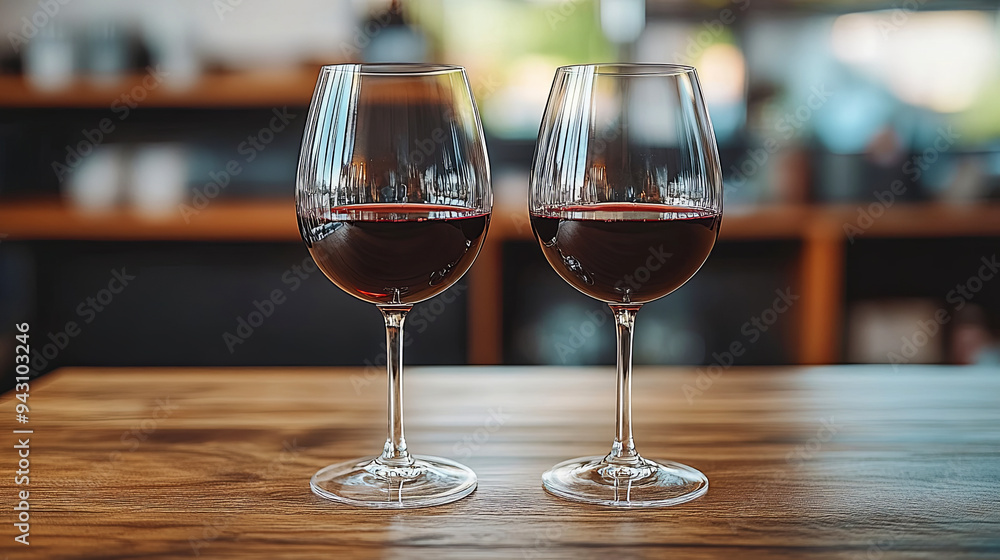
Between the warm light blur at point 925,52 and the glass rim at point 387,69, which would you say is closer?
the glass rim at point 387,69

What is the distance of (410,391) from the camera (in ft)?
3.11

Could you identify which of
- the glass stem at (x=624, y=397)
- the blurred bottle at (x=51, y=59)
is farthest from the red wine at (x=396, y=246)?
the blurred bottle at (x=51, y=59)

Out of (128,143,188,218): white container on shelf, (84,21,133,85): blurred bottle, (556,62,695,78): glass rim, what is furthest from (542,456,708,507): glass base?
(84,21,133,85): blurred bottle

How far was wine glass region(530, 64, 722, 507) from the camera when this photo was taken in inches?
25.9

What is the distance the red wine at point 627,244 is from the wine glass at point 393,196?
2.1 inches

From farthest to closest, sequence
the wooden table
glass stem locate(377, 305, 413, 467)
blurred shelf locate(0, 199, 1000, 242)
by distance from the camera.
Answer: blurred shelf locate(0, 199, 1000, 242) → glass stem locate(377, 305, 413, 467) → the wooden table

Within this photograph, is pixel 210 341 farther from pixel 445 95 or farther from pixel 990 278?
pixel 445 95

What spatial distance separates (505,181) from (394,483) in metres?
2.01

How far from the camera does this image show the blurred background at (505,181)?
2.48 metres

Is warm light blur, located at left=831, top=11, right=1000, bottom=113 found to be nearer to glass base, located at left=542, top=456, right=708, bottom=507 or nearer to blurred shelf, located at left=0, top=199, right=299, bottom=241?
A: blurred shelf, located at left=0, top=199, right=299, bottom=241

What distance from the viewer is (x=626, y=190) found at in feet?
2.17

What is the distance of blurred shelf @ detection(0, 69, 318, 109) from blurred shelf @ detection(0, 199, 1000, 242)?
0.84ft

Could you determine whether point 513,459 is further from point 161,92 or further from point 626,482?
point 161,92

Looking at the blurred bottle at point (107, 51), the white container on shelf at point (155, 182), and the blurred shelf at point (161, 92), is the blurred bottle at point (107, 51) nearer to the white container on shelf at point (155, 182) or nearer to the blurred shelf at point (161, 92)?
the blurred shelf at point (161, 92)
